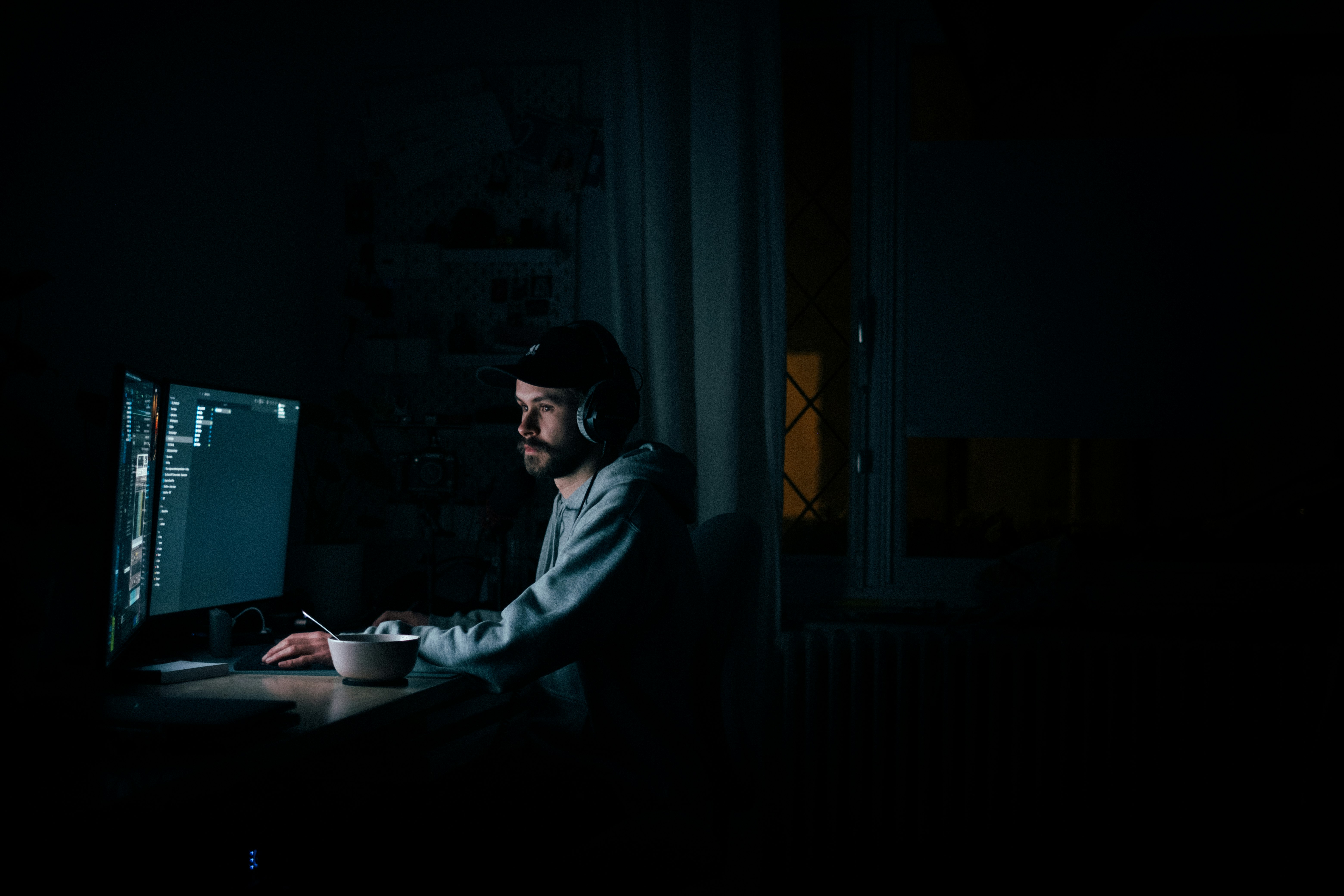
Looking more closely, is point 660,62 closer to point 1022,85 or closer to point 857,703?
point 1022,85

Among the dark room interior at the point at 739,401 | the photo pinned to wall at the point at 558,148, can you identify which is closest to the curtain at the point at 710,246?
the dark room interior at the point at 739,401

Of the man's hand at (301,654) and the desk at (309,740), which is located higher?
the man's hand at (301,654)

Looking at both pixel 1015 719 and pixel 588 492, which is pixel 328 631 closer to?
→ pixel 588 492

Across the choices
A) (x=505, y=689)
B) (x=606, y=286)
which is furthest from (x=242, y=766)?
(x=606, y=286)

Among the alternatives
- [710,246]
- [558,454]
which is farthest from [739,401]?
[558,454]

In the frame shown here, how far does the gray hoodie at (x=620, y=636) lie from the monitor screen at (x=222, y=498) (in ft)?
1.09

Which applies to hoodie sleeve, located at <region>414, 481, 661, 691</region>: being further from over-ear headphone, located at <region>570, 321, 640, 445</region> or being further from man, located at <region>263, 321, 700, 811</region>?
over-ear headphone, located at <region>570, 321, 640, 445</region>

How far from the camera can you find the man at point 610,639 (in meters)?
1.29

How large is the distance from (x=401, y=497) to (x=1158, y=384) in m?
2.08

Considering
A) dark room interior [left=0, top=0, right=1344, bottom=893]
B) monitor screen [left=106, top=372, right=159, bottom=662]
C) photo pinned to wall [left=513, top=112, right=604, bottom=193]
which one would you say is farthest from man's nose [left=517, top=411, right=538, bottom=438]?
photo pinned to wall [left=513, top=112, right=604, bottom=193]

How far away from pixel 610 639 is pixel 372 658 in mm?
364

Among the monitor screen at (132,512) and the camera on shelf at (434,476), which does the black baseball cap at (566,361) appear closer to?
Result: the camera on shelf at (434,476)

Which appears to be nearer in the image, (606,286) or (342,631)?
(342,631)

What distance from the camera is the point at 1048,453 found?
8.05ft
